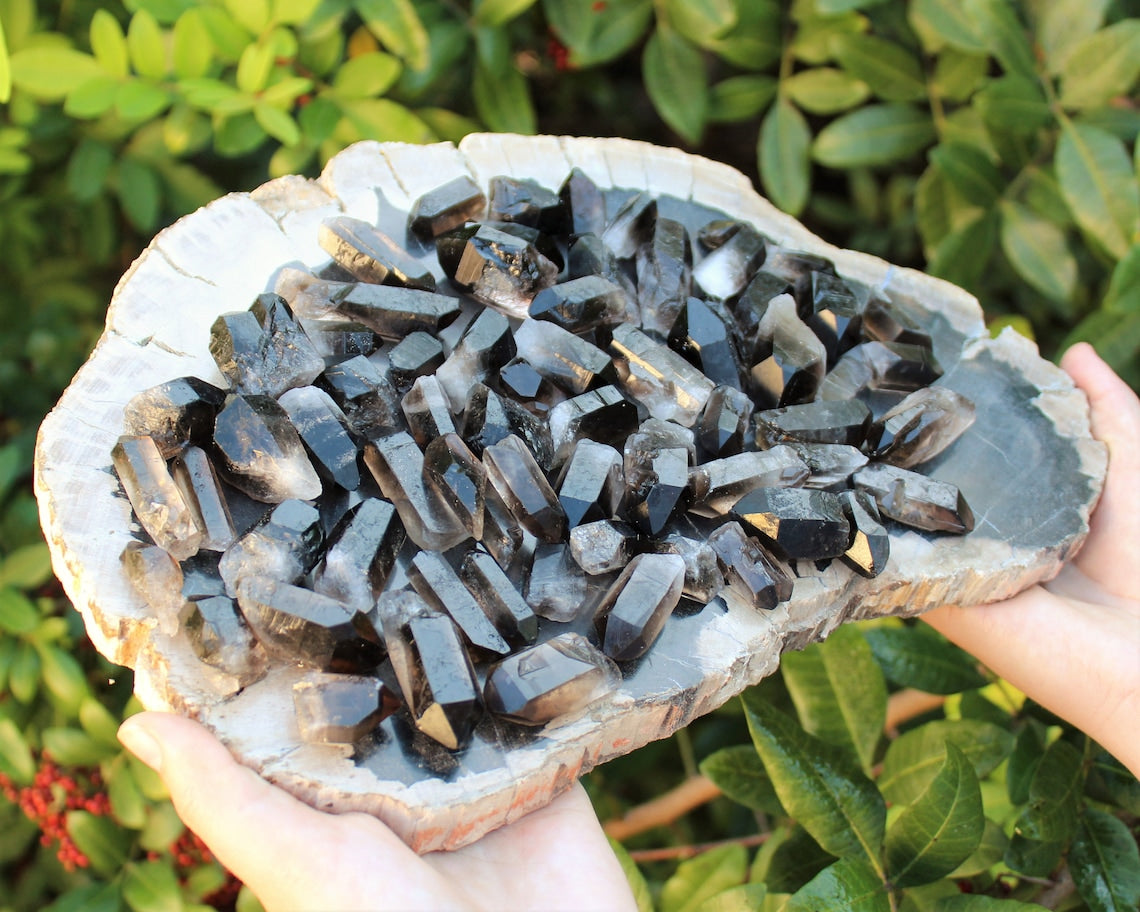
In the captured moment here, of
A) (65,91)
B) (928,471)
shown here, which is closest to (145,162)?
(65,91)

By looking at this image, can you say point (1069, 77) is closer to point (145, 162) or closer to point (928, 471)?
point (928, 471)

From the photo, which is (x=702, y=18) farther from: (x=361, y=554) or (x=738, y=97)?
(x=361, y=554)

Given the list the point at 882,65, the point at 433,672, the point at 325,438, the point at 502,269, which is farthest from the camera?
the point at 882,65

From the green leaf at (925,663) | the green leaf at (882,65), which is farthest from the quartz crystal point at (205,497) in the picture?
the green leaf at (882,65)

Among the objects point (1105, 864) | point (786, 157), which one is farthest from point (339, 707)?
point (786, 157)

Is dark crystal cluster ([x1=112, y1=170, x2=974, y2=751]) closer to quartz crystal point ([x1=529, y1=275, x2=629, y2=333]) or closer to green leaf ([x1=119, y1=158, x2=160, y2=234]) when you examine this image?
quartz crystal point ([x1=529, y1=275, x2=629, y2=333])

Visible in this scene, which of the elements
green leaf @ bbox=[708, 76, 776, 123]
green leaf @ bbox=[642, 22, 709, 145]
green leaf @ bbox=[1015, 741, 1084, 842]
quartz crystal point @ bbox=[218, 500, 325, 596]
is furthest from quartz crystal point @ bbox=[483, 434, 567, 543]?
green leaf @ bbox=[708, 76, 776, 123]
